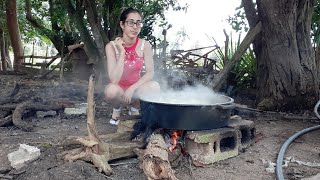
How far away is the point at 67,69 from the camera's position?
10078 mm

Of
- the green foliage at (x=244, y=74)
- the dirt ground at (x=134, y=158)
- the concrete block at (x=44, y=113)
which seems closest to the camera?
the dirt ground at (x=134, y=158)

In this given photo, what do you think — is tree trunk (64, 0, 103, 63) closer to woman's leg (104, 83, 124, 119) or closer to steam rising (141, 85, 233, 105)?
woman's leg (104, 83, 124, 119)

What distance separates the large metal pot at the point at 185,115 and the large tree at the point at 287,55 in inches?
87.7

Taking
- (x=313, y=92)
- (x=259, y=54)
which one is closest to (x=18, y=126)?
(x=259, y=54)

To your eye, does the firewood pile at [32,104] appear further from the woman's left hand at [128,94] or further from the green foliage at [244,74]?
the green foliage at [244,74]

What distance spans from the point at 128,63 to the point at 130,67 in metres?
0.05

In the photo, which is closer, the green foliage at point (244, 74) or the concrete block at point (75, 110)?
the concrete block at point (75, 110)

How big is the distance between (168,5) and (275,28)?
16.6 feet

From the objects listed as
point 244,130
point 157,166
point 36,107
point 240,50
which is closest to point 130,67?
point 244,130

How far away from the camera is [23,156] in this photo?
2502mm

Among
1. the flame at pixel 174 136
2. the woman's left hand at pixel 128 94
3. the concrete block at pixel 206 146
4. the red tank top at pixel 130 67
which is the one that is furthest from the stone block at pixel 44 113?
the concrete block at pixel 206 146

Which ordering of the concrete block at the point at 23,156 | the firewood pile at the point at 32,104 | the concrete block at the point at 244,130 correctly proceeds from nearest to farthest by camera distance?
1. the concrete block at the point at 23,156
2. the concrete block at the point at 244,130
3. the firewood pile at the point at 32,104

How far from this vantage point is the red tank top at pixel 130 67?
11.0 ft

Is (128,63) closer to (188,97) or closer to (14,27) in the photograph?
(188,97)
